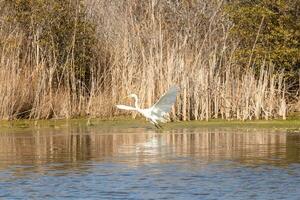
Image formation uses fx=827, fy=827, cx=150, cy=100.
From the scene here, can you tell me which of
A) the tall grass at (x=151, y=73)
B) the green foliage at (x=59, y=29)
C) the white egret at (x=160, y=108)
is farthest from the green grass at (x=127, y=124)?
the green foliage at (x=59, y=29)

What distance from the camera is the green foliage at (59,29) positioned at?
2200cm

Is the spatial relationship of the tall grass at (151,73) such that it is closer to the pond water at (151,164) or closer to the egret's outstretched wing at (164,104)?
the pond water at (151,164)

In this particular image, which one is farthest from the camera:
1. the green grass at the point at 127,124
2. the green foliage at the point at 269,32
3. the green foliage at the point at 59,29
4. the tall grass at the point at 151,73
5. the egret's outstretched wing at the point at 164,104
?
the green foliage at the point at 59,29

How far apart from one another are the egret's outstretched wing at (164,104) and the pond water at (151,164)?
50 centimetres

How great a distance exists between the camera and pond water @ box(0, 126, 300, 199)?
9664mm

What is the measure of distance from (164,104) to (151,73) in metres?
3.34

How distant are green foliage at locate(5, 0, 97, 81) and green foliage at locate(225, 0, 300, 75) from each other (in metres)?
4.04

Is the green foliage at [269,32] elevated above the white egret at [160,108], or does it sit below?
above

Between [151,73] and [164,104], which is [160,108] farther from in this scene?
[151,73]

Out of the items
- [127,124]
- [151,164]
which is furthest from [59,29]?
[151,164]

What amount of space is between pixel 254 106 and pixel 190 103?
1.55 metres

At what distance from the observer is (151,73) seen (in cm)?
1994

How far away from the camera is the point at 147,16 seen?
75.3 ft

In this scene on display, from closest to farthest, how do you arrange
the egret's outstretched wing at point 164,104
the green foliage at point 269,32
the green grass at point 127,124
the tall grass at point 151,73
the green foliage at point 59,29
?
the egret's outstretched wing at point 164,104 → the green grass at point 127,124 → the tall grass at point 151,73 → the green foliage at point 269,32 → the green foliage at point 59,29
